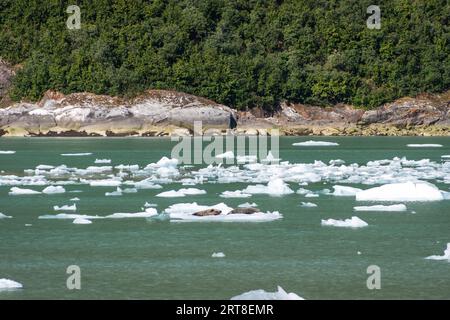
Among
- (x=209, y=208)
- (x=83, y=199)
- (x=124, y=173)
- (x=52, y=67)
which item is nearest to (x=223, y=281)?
(x=209, y=208)

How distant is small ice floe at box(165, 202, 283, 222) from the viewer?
2262cm

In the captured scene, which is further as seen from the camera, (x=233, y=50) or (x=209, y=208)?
(x=233, y=50)

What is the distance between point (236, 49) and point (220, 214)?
270 feet

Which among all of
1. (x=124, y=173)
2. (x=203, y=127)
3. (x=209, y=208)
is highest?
(x=209, y=208)

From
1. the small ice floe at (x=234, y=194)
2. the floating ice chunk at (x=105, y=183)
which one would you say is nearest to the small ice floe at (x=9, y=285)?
the small ice floe at (x=234, y=194)

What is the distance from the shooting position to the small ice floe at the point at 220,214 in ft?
74.2

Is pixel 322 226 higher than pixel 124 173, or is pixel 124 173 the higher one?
pixel 322 226

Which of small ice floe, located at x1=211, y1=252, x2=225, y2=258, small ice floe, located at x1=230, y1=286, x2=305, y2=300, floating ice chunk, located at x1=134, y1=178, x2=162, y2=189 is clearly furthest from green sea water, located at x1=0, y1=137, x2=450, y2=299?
floating ice chunk, located at x1=134, y1=178, x2=162, y2=189

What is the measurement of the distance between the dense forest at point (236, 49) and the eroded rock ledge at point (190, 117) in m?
2.05

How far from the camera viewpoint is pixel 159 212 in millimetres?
24219

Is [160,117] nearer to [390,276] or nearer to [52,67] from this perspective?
[52,67]

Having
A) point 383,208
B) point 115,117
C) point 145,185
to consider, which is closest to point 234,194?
point 145,185

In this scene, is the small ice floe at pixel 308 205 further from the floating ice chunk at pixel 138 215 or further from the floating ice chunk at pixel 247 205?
the floating ice chunk at pixel 138 215
